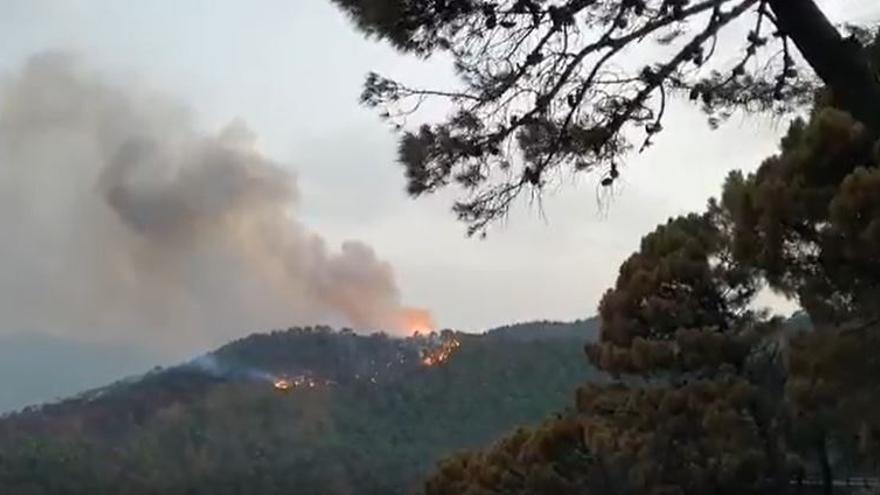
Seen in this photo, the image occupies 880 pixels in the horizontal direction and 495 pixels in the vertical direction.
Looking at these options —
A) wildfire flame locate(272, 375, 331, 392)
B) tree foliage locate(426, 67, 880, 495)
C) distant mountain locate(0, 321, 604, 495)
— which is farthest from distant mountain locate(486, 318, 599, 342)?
tree foliage locate(426, 67, 880, 495)

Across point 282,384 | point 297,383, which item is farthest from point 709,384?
point 282,384

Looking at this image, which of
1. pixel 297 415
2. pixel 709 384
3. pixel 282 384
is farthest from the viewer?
pixel 282 384

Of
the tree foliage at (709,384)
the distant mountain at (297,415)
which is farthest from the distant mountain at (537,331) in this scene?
the tree foliage at (709,384)

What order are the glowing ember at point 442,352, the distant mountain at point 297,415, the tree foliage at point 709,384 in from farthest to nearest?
the glowing ember at point 442,352 < the distant mountain at point 297,415 < the tree foliage at point 709,384

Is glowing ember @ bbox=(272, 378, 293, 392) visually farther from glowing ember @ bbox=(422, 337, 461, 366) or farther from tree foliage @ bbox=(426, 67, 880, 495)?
tree foliage @ bbox=(426, 67, 880, 495)

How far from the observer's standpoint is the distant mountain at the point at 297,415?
32.2m

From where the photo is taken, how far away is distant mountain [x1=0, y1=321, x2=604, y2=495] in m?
32.2

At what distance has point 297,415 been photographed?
4247cm

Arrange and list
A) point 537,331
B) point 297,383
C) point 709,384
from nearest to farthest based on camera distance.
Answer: point 709,384 < point 537,331 < point 297,383

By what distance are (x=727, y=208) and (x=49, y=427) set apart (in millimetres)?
36352

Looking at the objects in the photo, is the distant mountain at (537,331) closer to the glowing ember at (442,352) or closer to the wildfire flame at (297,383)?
the glowing ember at (442,352)

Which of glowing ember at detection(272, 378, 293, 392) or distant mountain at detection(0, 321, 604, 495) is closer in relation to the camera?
distant mountain at detection(0, 321, 604, 495)

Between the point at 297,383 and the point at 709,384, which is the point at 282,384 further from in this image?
the point at 709,384

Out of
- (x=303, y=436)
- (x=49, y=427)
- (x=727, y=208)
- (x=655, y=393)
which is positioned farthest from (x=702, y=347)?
(x=49, y=427)
